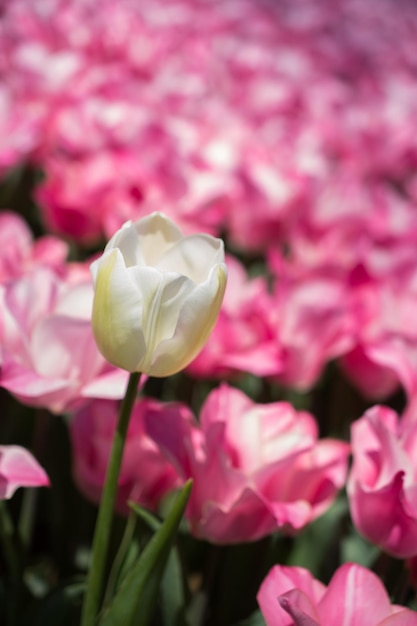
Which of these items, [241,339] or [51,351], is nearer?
[51,351]

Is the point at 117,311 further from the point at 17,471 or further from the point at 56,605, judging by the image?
the point at 56,605

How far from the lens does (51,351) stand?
542 mm

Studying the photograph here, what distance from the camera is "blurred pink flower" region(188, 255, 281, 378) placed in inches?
26.6

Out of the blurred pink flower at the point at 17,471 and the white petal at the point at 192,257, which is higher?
the white petal at the point at 192,257

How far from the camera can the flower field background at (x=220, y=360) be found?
0.52 m

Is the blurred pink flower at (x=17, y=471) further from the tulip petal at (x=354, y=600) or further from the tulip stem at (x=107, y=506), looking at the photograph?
the tulip petal at (x=354, y=600)

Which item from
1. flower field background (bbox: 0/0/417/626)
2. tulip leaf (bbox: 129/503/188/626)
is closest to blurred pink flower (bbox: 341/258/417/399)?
flower field background (bbox: 0/0/417/626)

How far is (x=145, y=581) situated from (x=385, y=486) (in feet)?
0.48

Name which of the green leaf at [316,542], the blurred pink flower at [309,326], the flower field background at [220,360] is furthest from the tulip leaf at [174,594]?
the blurred pink flower at [309,326]

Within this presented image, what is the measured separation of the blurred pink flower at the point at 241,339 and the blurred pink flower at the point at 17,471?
22 centimetres

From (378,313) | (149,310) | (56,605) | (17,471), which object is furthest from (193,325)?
(378,313)

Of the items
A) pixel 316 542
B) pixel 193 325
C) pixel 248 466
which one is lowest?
pixel 316 542

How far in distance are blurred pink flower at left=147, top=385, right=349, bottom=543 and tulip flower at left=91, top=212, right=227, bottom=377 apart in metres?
0.10

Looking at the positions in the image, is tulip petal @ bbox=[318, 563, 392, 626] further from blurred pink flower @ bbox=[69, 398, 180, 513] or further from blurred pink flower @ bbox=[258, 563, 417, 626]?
blurred pink flower @ bbox=[69, 398, 180, 513]
